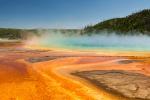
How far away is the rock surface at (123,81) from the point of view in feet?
26.8

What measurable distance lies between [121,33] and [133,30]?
104 inches

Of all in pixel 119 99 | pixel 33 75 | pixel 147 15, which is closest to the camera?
pixel 119 99

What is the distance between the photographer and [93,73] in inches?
440

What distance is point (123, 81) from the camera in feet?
31.6

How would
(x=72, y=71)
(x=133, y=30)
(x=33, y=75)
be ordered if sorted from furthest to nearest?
(x=133, y=30), (x=72, y=71), (x=33, y=75)

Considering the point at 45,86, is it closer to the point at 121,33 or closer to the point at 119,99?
the point at 119,99

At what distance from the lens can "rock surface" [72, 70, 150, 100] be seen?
26.8 feet

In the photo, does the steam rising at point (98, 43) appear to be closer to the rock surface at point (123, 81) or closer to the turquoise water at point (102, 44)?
the turquoise water at point (102, 44)

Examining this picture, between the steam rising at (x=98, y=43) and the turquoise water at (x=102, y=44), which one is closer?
the turquoise water at (x=102, y=44)

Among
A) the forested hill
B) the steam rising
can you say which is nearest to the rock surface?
the steam rising

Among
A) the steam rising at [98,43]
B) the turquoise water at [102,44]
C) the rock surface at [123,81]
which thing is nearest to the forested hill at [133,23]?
the steam rising at [98,43]

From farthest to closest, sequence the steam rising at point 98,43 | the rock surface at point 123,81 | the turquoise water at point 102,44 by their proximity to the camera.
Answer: the steam rising at point 98,43
the turquoise water at point 102,44
the rock surface at point 123,81

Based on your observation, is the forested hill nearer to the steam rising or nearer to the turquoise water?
the steam rising

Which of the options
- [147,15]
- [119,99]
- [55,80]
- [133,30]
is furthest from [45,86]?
[147,15]
